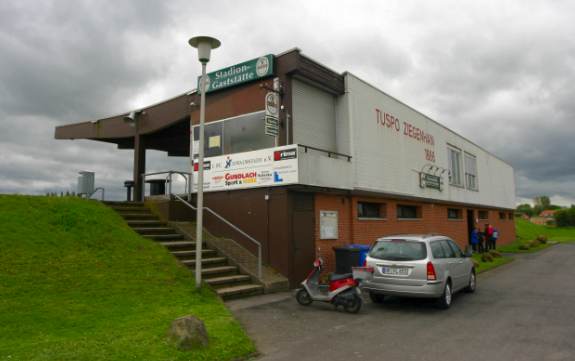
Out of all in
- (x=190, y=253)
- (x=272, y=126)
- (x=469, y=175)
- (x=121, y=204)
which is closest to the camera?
(x=190, y=253)

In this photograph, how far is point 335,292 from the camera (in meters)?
9.41

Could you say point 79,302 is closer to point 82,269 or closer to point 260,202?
point 82,269

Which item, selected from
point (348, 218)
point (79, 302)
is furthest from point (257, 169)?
point (79, 302)

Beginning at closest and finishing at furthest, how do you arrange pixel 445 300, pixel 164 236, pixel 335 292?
pixel 335 292 → pixel 445 300 → pixel 164 236

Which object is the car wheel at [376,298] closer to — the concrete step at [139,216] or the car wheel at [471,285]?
the car wheel at [471,285]

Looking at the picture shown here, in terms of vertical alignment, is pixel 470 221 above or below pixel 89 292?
above

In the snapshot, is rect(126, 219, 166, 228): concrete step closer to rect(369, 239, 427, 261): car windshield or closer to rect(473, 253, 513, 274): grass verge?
rect(369, 239, 427, 261): car windshield

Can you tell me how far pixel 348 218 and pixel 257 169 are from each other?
3.99 m

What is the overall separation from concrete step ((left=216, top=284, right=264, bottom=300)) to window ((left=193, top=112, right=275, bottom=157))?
16.4 ft

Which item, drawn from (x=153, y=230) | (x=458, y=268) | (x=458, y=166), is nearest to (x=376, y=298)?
(x=458, y=268)

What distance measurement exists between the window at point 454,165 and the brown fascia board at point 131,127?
16056 millimetres

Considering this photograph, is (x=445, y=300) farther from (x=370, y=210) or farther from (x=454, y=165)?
(x=454, y=165)

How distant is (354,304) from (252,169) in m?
6.10

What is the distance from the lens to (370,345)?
6.86 m
